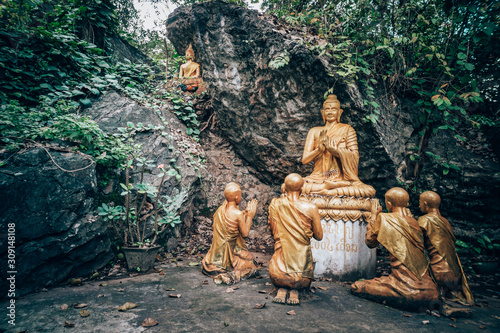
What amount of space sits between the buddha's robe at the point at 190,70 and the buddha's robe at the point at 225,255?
5.89 m

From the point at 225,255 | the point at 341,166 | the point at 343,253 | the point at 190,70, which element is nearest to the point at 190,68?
the point at 190,70

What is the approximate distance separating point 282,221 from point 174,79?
20.8ft

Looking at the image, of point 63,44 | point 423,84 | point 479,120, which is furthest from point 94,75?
point 479,120

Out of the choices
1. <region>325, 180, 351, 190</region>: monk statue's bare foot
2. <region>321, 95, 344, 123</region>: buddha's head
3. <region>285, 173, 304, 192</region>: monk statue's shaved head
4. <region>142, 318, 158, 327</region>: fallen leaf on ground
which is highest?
<region>321, 95, 344, 123</region>: buddha's head

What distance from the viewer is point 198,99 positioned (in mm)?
7352

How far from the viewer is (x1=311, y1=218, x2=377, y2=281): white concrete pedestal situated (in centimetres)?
390

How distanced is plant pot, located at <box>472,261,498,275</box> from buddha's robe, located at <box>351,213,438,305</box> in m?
2.76

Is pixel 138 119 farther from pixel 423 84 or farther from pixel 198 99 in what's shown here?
pixel 423 84

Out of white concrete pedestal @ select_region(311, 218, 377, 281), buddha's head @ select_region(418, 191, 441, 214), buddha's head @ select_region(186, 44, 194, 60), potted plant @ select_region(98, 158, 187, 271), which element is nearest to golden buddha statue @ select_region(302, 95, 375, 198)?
white concrete pedestal @ select_region(311, 218, 377, 281)

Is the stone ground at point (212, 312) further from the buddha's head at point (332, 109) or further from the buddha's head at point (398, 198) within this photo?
the buddha's head at point (332, 109)

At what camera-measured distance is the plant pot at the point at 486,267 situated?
14.6ft

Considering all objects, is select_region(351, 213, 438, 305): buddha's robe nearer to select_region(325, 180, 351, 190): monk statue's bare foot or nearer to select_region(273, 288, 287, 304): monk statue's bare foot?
select_region(273, 288, 287, 304): monk statue's bare foot

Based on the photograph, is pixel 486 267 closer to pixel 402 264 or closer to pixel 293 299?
pixel 402 264

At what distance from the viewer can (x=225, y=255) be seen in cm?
366
